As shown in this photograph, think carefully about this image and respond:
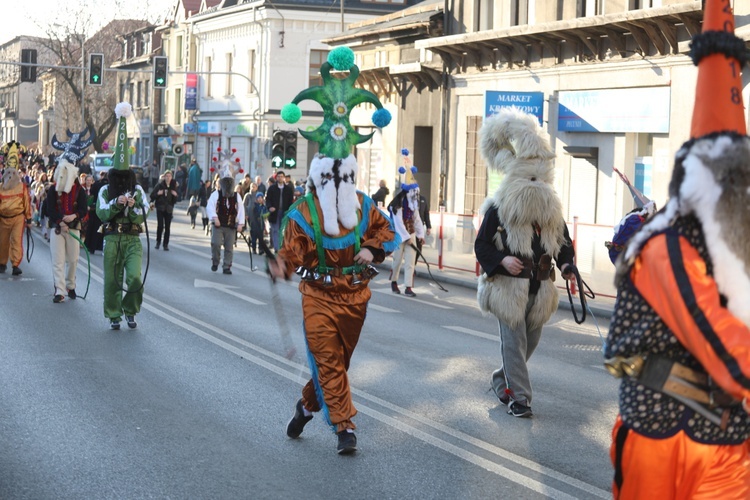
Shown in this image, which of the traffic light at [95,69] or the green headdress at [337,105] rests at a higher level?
the traffic light at [95,69]

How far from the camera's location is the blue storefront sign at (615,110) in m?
23.4

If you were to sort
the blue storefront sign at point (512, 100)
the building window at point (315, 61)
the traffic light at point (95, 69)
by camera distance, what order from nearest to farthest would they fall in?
1. the blue storefront sign at point (512, 100)
2. the traffic light at point (95, 69)
3. the building window at point (315, 61)

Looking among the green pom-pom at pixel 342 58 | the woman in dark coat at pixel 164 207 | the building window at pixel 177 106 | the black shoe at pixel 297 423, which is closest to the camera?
the black shoe at pixel 297 423

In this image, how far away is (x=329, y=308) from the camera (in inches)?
295

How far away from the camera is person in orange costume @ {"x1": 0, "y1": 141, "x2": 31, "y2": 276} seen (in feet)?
64.7

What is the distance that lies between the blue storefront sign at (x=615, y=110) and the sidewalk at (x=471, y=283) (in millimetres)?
4659

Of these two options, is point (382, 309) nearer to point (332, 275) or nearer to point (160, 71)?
point (332, 275)

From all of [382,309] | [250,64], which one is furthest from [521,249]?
[250,64]

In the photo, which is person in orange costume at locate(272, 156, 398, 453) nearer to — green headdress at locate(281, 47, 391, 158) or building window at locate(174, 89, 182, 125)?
green headdress at locate(281, 47, 391, 158)

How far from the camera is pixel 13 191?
19.9 metres

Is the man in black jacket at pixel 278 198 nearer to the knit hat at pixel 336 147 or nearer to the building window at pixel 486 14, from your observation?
the building window at pixel 486 14

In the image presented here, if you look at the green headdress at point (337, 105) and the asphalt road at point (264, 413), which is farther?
the green headdress at point (337, 105)

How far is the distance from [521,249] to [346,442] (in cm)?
211

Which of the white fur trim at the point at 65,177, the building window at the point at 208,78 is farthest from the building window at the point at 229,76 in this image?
the white fur trim at the point at 65,177
